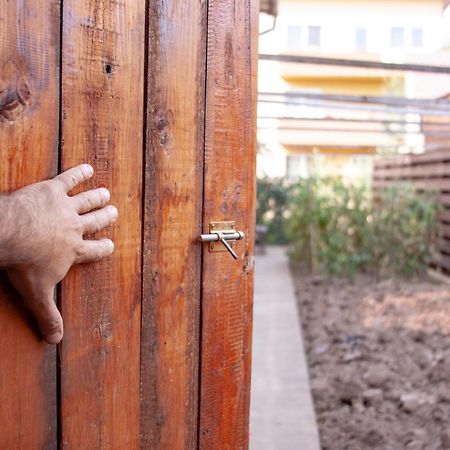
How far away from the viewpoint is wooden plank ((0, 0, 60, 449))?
4.72 feet

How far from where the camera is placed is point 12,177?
1.45m

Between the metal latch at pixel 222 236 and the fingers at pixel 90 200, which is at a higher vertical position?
the fingers at pixel 90 200

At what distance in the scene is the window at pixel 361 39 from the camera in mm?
20109

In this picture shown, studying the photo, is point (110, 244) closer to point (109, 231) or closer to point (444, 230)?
point (109, 231)

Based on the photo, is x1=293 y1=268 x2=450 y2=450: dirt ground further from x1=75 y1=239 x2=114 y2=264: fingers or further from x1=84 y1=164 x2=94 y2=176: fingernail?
x1=84 y1=164 x2=94 y2=176: fingernail

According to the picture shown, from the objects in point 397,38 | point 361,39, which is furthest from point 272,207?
point 361,39

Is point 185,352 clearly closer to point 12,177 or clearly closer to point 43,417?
point 43,417

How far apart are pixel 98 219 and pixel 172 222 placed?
0.27 m

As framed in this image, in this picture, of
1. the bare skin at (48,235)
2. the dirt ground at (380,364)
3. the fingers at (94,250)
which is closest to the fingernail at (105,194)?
the bare skin at (48,235)

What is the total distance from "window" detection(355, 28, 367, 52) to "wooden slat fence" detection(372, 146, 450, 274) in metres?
10.4

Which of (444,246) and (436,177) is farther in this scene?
(436,177)

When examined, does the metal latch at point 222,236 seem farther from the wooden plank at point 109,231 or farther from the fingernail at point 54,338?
the fingernail at point 54,338

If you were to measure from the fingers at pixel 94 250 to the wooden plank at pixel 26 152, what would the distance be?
0.56 feet

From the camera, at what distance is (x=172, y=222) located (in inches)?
70.3
